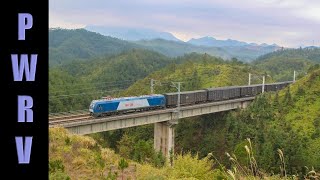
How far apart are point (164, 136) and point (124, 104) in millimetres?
9895

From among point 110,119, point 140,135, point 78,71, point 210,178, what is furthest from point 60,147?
point 78,71

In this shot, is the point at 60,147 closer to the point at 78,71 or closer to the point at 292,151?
the point at 292,151

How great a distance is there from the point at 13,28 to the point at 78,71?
161306mm

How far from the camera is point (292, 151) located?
143ft

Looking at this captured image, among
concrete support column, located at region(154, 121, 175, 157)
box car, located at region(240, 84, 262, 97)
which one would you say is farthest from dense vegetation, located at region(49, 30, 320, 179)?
concrete support column, located at region(154, 121, 175, 157)

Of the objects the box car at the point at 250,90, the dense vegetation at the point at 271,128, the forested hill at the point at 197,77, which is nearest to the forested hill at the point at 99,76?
the forested hill at the point at 197,77

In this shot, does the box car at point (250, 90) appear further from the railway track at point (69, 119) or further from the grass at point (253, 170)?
the grass at point (253, 170)

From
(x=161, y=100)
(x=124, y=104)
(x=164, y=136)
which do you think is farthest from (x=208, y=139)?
(x=124, y=104)
